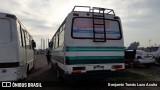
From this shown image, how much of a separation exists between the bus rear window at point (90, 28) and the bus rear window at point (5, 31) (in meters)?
2.59

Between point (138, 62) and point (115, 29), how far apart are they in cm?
1065

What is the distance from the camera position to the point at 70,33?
983 cm

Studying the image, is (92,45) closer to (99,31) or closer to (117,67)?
(99,31)

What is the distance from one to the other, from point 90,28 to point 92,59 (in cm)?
132

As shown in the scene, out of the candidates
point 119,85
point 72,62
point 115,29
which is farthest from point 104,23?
point 119,85

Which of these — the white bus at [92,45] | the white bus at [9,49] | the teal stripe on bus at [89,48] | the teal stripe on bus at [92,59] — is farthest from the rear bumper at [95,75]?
the white bus at [9,49]

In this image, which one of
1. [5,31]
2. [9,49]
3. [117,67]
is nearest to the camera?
[9,49]

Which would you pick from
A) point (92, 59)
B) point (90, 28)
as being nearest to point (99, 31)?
point (90, 28)

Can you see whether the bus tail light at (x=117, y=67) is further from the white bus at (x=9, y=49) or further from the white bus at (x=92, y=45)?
the white bus at (x=9, y=49)

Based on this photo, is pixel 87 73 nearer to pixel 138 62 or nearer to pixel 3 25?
pixel 3 25

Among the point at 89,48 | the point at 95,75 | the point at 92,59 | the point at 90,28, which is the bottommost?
the point at 95,75

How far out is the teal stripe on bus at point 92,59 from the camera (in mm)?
9680

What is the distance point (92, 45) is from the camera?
33.0 ft

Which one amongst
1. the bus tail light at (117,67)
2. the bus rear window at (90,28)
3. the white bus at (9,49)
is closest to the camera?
the white bus at (9,49)
